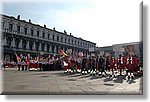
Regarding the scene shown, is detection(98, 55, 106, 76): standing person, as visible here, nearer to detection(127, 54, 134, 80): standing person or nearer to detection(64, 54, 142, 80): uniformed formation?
detection(64, 54, 142, 80): uniformed formation

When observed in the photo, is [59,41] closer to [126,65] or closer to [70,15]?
[70,15]

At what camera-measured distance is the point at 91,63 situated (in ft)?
17.2

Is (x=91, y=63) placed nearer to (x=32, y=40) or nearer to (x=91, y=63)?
(x=91, y=63)

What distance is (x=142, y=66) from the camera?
13.1 ft

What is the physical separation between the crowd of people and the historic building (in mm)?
154

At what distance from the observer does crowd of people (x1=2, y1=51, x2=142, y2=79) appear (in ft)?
14.1

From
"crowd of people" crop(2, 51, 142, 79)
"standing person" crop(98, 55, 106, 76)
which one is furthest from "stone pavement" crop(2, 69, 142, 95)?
"standing person" crop(98, 55, 106, 76)

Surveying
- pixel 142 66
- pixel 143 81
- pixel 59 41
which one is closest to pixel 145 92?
pixel 143 81

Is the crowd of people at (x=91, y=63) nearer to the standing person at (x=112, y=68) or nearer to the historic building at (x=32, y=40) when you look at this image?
the standing person at (x=112, y=68)

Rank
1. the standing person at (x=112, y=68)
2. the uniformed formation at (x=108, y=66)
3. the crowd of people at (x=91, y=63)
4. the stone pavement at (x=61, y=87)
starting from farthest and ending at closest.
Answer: the standing person at (x=112, y=68) → the uniformed formation at (x=108, y=66) → the crowd of people at (x=91, y=63) → the stone pavement at (x=61, y=87)

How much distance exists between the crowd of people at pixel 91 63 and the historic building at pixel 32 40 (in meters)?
0.15

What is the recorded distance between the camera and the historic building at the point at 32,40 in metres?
3.80

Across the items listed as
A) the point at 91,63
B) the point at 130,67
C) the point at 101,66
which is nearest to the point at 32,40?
the point at 91,63

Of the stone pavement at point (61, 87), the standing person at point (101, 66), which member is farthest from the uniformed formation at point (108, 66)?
the stone pavement at point (61, 87)
